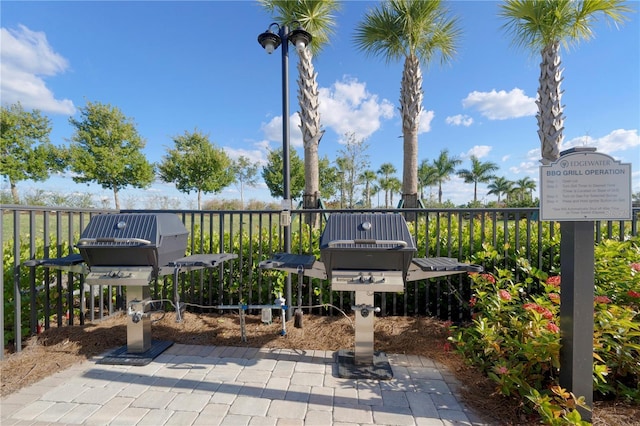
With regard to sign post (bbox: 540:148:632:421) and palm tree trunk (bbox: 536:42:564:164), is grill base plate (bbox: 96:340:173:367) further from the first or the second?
palm tree trunk (bbox: 536:42:564:164)

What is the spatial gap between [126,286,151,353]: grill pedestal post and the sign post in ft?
9.58

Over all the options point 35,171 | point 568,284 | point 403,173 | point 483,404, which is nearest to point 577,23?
point 403,173

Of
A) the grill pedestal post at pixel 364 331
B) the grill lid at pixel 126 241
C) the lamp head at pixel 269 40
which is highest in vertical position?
the lamp head at pixel 269 40

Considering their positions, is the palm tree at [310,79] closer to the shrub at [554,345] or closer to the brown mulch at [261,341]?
the brown mulch at [261,341]

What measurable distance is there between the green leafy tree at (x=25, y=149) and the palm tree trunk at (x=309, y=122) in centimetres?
1781

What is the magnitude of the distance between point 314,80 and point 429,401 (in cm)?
847

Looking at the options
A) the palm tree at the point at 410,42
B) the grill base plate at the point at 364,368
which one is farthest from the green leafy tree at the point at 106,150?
the grill base plate at the point at 364,368

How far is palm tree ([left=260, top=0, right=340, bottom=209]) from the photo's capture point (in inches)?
305

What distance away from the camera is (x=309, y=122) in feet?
28.3

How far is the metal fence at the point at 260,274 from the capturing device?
2830 millimetres

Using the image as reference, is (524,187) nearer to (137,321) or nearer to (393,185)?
(393,185)

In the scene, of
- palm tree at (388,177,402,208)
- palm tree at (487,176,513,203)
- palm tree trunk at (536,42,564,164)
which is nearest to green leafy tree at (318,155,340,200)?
palm tree trunk at (536,42,564,164)

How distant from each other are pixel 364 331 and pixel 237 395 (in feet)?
3.25

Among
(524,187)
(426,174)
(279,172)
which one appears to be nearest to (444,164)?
(426,174)
